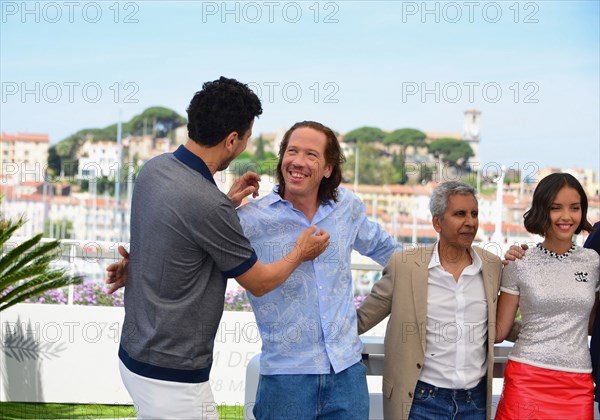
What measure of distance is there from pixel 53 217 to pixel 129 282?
A: 77927 mm

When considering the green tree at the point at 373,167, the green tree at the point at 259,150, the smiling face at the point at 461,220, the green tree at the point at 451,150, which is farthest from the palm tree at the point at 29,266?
the green tree at the point at 451,150

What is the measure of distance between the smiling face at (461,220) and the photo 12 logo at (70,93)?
13.0ft

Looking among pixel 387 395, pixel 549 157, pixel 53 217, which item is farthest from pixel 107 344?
pixel 549 157

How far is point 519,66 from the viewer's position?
→ 3524 inches

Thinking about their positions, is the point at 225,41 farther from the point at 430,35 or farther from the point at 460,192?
the point at 460,192

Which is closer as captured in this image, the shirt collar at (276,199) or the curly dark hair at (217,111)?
the curly dark hair at (217,111)

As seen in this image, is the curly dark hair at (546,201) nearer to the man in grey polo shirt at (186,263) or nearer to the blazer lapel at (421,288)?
the blazer lapel at (421,288)

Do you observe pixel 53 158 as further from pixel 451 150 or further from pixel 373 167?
pixel 451 150

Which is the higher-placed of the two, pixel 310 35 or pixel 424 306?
pixel 310 35

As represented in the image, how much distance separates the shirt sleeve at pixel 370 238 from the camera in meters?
2.52

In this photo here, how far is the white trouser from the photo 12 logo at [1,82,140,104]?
4.23m

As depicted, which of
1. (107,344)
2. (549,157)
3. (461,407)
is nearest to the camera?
(461,407)

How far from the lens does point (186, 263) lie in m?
2.01

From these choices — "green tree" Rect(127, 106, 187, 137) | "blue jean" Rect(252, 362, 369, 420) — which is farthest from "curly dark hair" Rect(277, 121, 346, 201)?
"green tree" Rect(127, 106, 187, 137)
